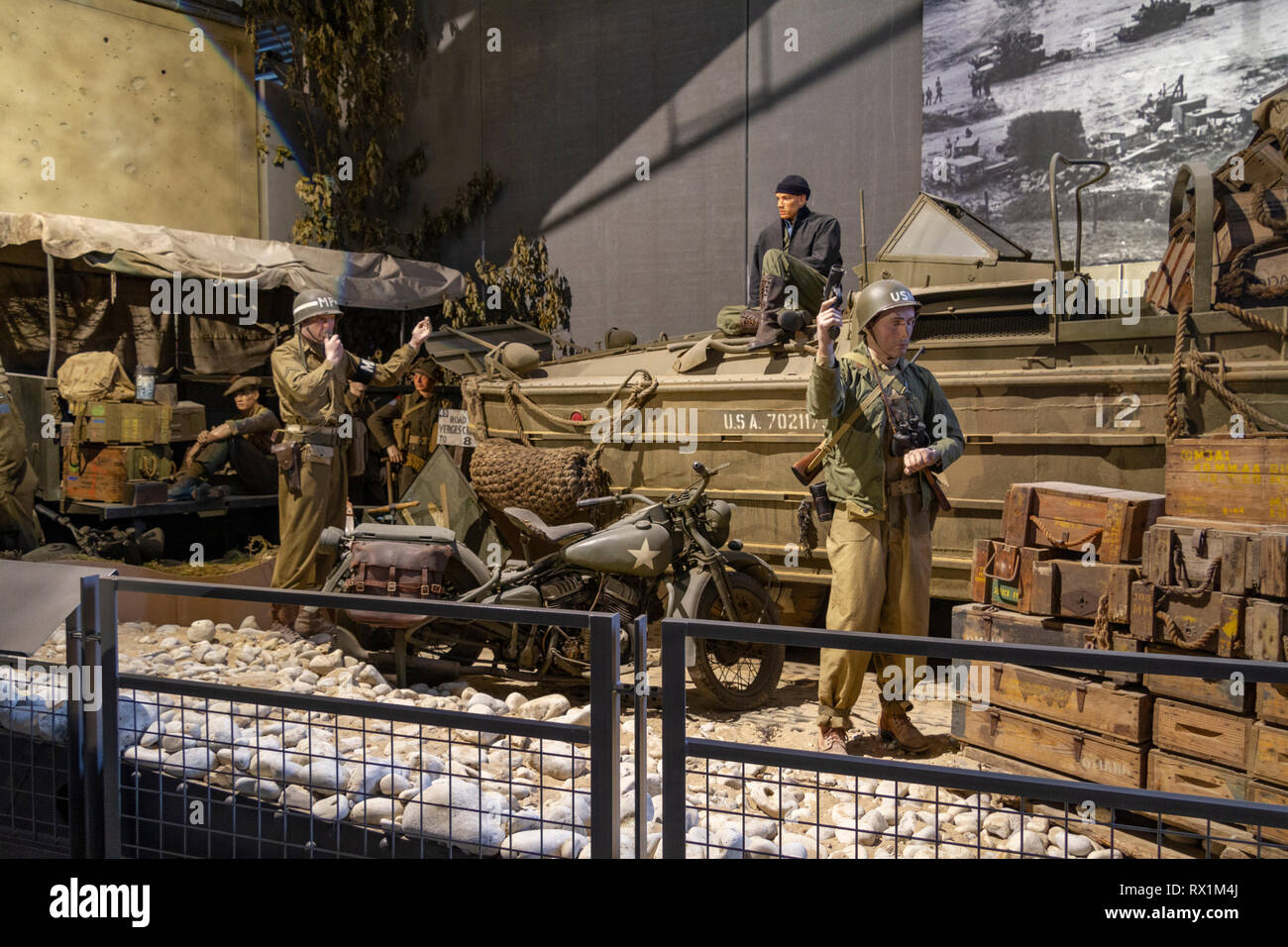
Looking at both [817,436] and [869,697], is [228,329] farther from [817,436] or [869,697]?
[869,697]

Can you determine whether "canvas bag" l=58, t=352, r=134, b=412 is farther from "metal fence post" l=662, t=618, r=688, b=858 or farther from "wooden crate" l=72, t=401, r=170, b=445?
"metal fence post" l=662, t=618, r=688, b=858

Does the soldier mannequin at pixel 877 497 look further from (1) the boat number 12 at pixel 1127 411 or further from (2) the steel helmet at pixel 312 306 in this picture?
(2) the steel helmet at pixel 312 306

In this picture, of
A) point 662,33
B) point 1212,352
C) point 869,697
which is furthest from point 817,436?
point 662,33

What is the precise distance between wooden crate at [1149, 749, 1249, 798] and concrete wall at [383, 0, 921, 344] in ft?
22.0

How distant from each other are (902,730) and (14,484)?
7.01 m

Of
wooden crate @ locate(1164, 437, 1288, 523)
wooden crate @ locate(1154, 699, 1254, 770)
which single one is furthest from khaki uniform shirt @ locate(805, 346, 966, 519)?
wooden crate @ locate(1154, 699, 1254, 770)

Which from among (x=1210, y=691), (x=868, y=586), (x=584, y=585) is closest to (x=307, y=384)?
(x=584, y=585)

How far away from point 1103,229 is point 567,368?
453 centimetres

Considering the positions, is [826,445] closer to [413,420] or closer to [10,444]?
[413,420]

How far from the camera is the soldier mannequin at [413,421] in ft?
34.1

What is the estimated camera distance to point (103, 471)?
900cm

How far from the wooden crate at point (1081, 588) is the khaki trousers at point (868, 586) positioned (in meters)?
0.52

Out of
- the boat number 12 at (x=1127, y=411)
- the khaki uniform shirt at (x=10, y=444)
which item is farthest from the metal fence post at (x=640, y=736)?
the khaki uniform shirt at (x=10, y=444)

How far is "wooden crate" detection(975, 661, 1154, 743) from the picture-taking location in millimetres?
4434
